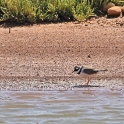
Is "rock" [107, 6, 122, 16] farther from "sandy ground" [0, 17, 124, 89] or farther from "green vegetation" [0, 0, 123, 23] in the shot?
"green vegetation" [0, 0, 123, 23]

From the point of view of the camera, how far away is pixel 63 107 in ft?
32.9

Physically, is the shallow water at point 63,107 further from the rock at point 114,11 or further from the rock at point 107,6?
the rock at point 107,6

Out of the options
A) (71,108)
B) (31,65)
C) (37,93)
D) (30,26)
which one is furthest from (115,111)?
(30,26)

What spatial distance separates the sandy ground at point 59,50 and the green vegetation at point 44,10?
0.22 metres

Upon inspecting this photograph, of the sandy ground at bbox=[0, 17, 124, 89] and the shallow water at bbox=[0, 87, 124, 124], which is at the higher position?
the shallow water at bbox=[0, 87, 124, 124]

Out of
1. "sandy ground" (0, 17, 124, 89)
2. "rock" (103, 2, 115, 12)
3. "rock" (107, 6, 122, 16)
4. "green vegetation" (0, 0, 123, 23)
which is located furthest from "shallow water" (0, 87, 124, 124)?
"rock" (103, 2, 115, 12)

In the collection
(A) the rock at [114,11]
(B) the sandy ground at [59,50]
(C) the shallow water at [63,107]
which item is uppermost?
(C) the shallow water at [63,107]

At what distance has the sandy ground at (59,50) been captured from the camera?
481 inches

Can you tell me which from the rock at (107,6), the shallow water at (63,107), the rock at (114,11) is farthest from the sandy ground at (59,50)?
the shallow water at (63,107)

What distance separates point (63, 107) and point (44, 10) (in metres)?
5.99

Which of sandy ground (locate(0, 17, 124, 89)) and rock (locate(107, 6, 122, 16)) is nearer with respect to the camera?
sandy ground (locate(0, 17, 124, 89))

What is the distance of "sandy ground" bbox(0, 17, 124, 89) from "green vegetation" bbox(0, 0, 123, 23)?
0.22m

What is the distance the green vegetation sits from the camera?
50.6ft

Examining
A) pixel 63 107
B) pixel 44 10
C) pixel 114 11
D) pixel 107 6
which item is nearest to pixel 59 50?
pixel 44 10
